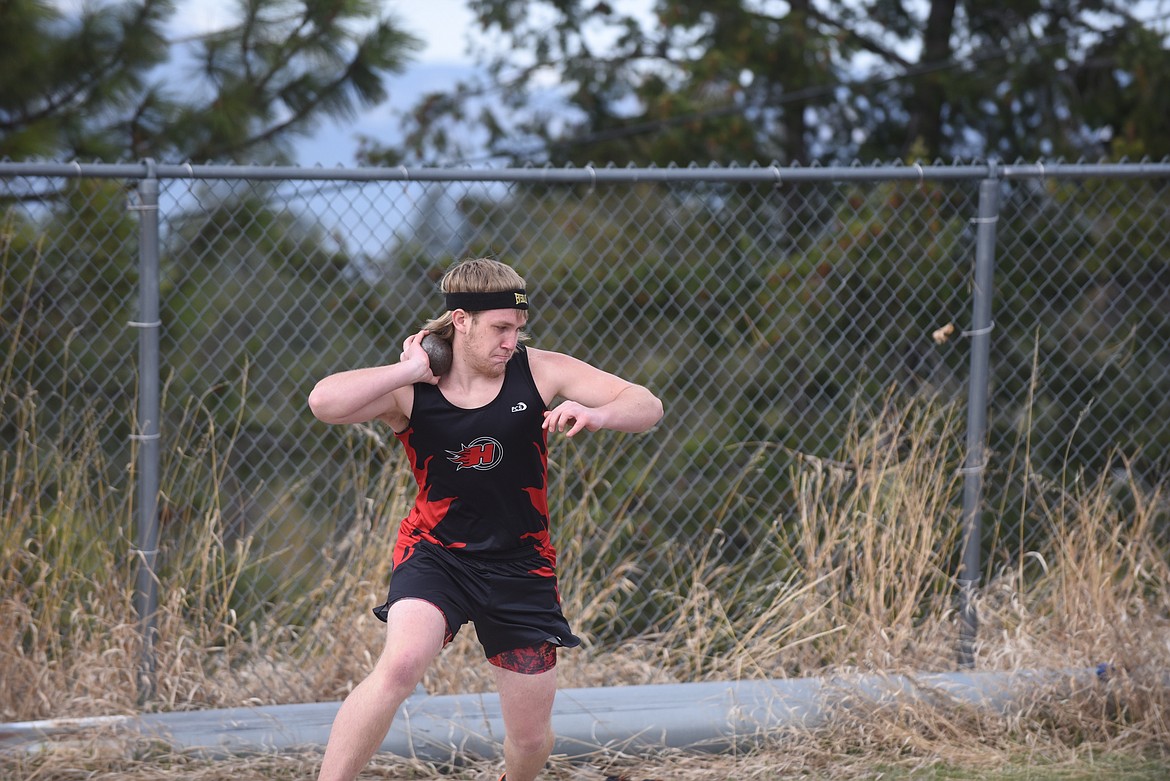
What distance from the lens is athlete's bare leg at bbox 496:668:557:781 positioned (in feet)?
11.0

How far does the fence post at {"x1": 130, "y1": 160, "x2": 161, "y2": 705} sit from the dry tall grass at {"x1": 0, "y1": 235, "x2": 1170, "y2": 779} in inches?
2.1

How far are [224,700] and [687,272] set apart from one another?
13.8ft

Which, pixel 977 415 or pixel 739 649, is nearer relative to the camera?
pixel 739 649

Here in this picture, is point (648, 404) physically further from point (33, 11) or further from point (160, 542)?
point (33, 11)

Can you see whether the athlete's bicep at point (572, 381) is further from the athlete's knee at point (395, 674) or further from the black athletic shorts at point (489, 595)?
the athlete's knee at point (395, 674)

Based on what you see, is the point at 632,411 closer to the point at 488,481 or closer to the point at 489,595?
the point at 488,481

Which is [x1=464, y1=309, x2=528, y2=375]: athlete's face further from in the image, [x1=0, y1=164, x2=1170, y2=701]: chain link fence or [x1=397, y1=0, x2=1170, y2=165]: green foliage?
[x1=397, y1=0, x2=1170, y2=165]: green foliage

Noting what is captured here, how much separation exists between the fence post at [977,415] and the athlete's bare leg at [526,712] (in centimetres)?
220

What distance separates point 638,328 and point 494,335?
4341 mm

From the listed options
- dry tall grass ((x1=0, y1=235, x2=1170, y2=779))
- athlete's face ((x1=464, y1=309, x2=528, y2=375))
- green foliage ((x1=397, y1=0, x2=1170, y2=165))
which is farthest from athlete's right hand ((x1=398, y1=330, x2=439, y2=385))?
green foliage ((x1=397, y1=0, x2=1170, y2=165))

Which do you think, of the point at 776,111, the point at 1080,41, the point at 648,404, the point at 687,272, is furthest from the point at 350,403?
the point at 1080,41

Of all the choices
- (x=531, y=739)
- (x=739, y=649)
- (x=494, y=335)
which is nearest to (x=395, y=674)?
(x=531, y=739)

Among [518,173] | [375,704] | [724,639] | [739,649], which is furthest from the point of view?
[724,639]

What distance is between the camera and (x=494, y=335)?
3328 millimetres
